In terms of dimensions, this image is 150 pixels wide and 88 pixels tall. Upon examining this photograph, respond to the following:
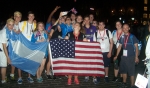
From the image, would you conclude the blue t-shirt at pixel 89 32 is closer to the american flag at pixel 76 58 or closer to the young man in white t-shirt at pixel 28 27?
the american flag at pixel 76 58

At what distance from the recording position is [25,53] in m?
7.52

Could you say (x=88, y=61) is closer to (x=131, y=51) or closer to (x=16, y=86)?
(x=131, y=51)

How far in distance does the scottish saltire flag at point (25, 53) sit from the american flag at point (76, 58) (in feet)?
1.70

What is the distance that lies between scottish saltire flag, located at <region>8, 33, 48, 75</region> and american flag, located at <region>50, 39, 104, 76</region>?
1.70 ft

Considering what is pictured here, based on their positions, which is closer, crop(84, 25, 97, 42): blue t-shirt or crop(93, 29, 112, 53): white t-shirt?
crop(93, 29, 112, 53): white t-shirt

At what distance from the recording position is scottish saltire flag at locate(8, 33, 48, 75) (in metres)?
7.32

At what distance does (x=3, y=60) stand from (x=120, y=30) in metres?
4.23

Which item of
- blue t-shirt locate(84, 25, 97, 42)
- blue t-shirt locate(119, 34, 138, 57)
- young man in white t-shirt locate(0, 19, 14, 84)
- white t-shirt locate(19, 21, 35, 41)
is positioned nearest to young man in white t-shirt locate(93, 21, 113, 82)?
blue t-shirt locate(84, 25, 97, 42)

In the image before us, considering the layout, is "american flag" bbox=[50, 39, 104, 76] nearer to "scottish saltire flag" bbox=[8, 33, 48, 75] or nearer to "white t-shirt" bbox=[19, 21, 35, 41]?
"scottish saltire flag" bbox=[8, 33, 48, 75]

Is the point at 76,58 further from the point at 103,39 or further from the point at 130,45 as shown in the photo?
the point at 130,45

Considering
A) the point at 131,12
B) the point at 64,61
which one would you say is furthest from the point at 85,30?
the point at 131,12

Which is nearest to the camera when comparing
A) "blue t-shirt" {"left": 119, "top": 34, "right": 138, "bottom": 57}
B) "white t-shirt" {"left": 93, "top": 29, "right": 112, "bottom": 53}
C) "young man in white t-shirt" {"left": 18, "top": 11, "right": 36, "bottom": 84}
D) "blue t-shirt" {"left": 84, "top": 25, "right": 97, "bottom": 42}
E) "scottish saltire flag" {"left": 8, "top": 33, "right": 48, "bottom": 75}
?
"blue t-shirt" {"left": 119, "top": 34, "right": 138, "bottom": 57}

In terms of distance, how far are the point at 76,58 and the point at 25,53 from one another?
1768 mm

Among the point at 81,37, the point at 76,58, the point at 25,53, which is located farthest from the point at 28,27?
the point at 76,58
